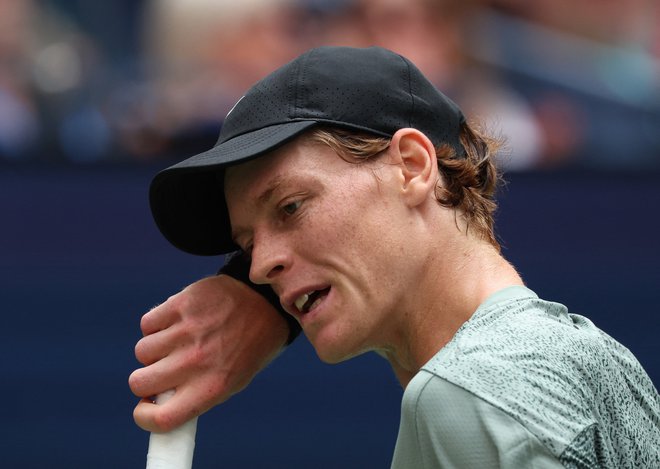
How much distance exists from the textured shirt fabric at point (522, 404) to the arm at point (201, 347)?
39cm

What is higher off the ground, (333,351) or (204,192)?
(204,192)

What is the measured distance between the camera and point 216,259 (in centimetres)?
441

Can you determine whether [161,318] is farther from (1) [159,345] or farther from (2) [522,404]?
(2) [522,404]

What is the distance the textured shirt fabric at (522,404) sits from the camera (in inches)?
57.7

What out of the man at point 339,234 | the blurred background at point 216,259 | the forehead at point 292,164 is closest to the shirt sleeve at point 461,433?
the man at point 339,234

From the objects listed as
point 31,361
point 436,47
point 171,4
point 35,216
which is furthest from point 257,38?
point 31,361

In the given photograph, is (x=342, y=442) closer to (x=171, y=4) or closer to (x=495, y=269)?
(x=171, y=4)

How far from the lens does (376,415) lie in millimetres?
4434

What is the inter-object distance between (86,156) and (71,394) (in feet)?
2.91

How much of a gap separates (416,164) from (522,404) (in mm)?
575

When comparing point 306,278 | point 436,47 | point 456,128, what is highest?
point 456,128

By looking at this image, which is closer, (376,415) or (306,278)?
(306,278)

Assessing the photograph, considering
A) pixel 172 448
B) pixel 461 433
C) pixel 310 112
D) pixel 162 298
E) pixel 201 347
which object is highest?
pixel 310 112

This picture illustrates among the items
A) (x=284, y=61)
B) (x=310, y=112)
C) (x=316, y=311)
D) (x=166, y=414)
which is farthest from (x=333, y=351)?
(x=284, y=61)
